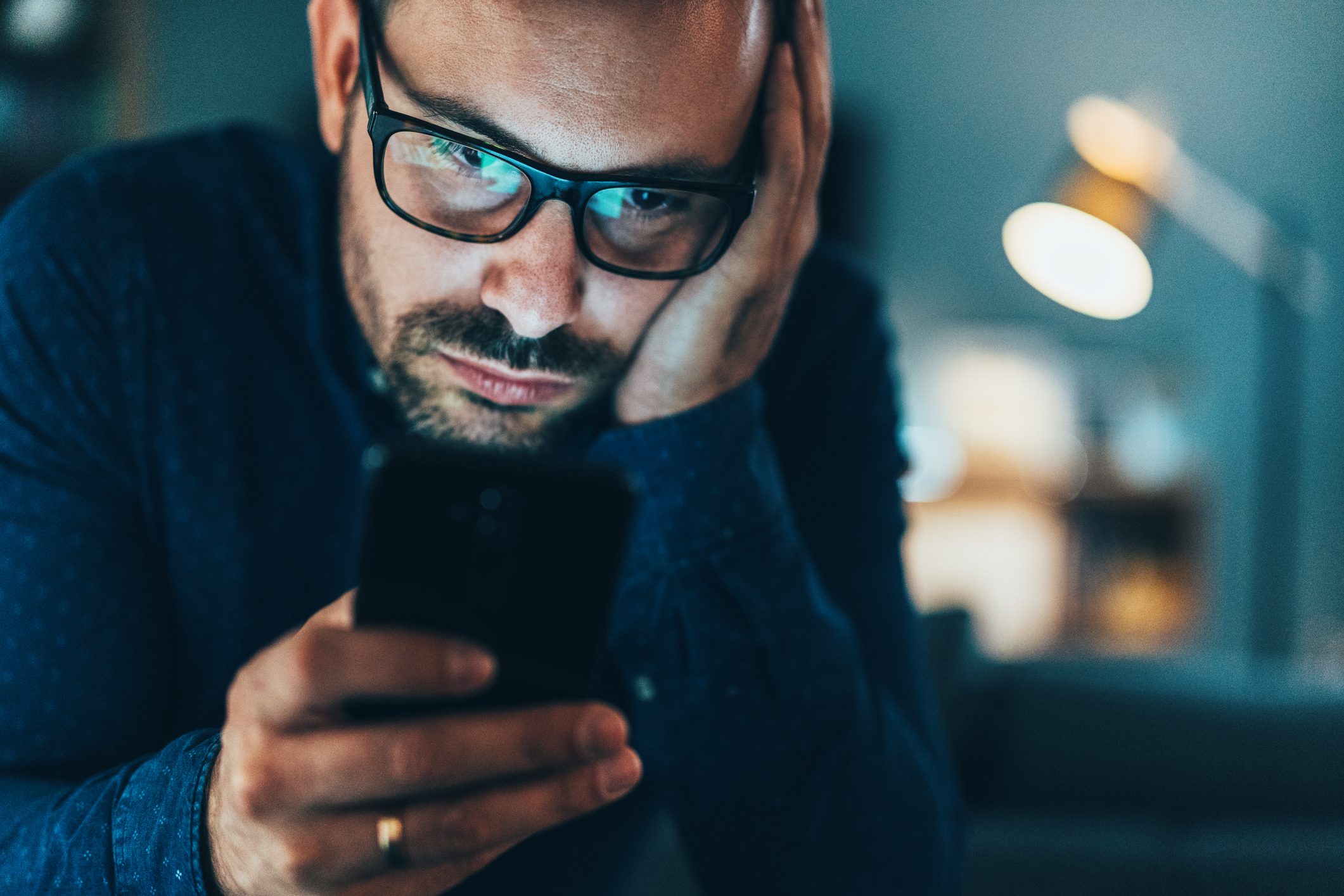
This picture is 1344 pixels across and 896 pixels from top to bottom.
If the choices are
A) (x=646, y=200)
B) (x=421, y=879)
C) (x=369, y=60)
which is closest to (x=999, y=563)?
(x=646, y=200)

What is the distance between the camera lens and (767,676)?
0.71 meters

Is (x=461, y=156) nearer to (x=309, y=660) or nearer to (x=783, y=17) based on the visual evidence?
(x=783, y=17)

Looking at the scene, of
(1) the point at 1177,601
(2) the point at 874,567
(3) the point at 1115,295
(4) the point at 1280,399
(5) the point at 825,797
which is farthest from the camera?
(1) the point at 1177,601

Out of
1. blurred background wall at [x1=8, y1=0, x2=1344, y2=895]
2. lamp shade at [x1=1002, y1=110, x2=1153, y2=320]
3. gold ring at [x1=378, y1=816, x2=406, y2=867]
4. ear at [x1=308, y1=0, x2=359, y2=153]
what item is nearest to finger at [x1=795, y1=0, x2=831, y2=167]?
ear at [x1=308, y1=0, x2=359, y2=153]

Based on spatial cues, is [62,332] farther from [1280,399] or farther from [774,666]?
[1280,399]

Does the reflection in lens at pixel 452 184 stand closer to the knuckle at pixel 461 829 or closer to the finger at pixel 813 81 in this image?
the finger at pixel 813 81

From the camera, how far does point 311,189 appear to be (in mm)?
845

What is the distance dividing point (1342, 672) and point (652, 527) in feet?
10.9

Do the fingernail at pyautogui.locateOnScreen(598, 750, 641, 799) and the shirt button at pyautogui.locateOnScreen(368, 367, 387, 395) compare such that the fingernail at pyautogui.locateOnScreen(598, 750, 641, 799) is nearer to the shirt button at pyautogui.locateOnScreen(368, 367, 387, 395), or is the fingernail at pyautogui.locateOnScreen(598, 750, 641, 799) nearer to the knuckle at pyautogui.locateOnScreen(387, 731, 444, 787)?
the knuckle at pyautogui.locateOnScreen(387, 731, 444, 787)

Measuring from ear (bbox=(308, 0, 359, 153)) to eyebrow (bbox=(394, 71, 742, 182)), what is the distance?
0.30 feet

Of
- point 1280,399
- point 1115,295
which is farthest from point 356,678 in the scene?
point 1280,399

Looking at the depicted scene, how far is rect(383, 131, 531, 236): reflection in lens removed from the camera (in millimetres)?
648

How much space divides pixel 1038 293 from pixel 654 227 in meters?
3.54

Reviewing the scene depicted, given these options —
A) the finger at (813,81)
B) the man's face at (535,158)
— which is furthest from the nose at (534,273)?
the finger at (813,81)
